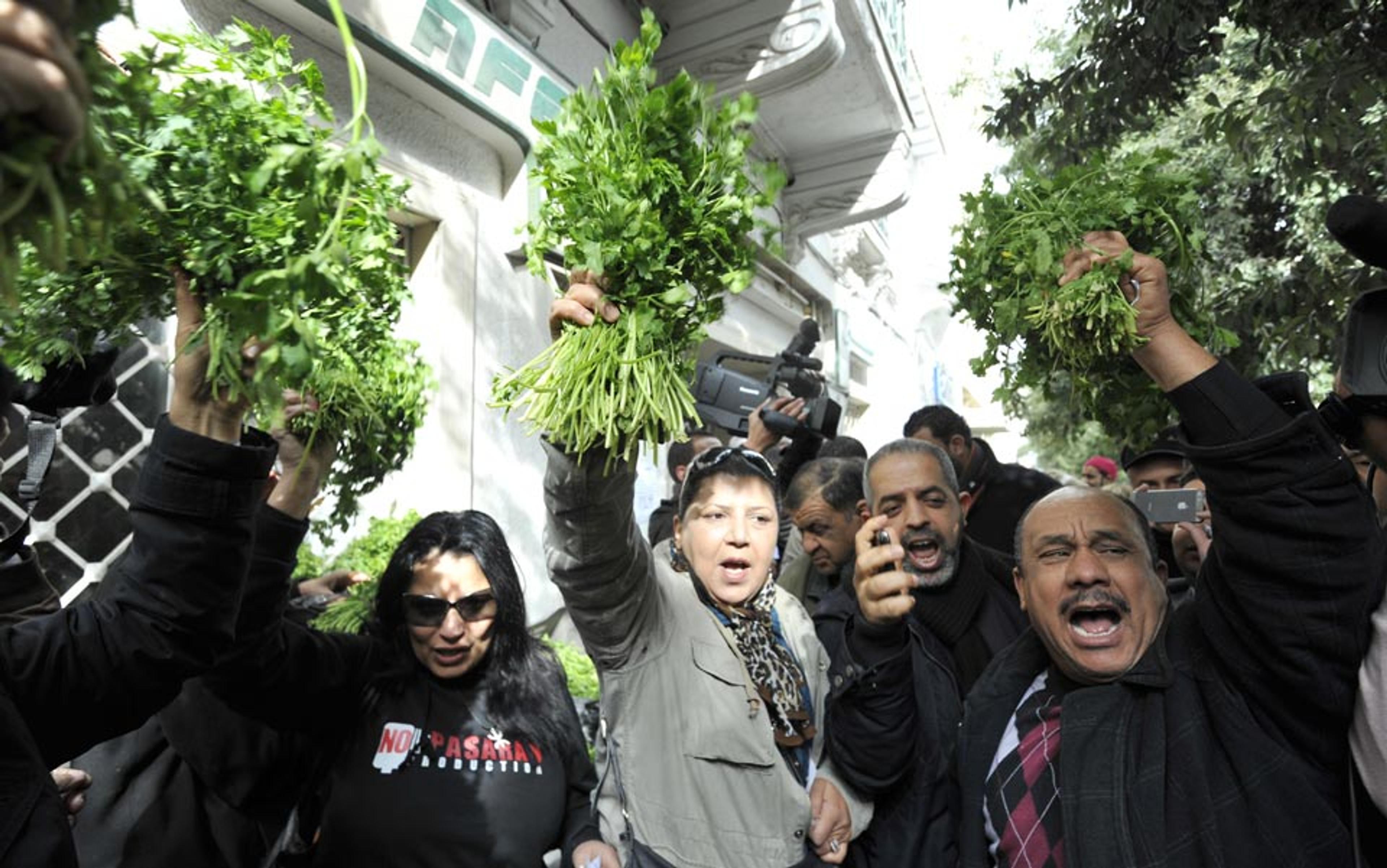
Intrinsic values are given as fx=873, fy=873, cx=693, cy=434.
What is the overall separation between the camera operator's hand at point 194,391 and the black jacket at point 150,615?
0.02 meters

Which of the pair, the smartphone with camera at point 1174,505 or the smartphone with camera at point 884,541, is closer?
the smartphone with camera at point 884,541

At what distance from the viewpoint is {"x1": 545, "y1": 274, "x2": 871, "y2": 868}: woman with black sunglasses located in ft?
5.99

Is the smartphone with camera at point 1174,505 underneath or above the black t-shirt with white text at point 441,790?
above

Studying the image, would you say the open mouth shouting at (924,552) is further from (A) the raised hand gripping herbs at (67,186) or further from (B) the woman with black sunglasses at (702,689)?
(A) the raised hand gripping herbs at (67,186)

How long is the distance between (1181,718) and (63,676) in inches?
73.7

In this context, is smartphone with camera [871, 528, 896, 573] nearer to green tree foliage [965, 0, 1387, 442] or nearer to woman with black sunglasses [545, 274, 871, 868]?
woman with black sunglasses [545, 274, 871, 868]

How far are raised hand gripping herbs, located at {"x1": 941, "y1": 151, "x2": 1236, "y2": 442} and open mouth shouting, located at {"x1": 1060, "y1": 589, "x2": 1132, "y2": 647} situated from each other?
1.59ft

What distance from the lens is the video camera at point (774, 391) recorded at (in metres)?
3.64

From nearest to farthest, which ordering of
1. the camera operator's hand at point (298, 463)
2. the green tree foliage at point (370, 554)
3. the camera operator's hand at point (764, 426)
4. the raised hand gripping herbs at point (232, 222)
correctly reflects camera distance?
the raised hand gripping herbs at point (232, 222) < the camera operator's hand at point (298, 463) < the green tree foliage at point (370, 554) < the camera operator's hand at point (764, 426)

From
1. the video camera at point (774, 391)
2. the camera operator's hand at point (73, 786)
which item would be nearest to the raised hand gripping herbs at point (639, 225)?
the camera operator's hand at point (73, 786)

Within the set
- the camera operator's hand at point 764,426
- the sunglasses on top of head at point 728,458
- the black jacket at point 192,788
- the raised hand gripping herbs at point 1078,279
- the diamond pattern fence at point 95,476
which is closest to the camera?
the raised hand gripping herbs at point 1078,279

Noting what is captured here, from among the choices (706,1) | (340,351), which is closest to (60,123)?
(340,351)

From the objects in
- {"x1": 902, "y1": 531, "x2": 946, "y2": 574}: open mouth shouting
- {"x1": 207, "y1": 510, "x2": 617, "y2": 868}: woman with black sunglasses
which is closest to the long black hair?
{"x1": 207, "y1": 510, "x2": 617, "y2": 868}: woman with black sunglasses

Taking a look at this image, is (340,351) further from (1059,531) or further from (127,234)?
(1059,531)
